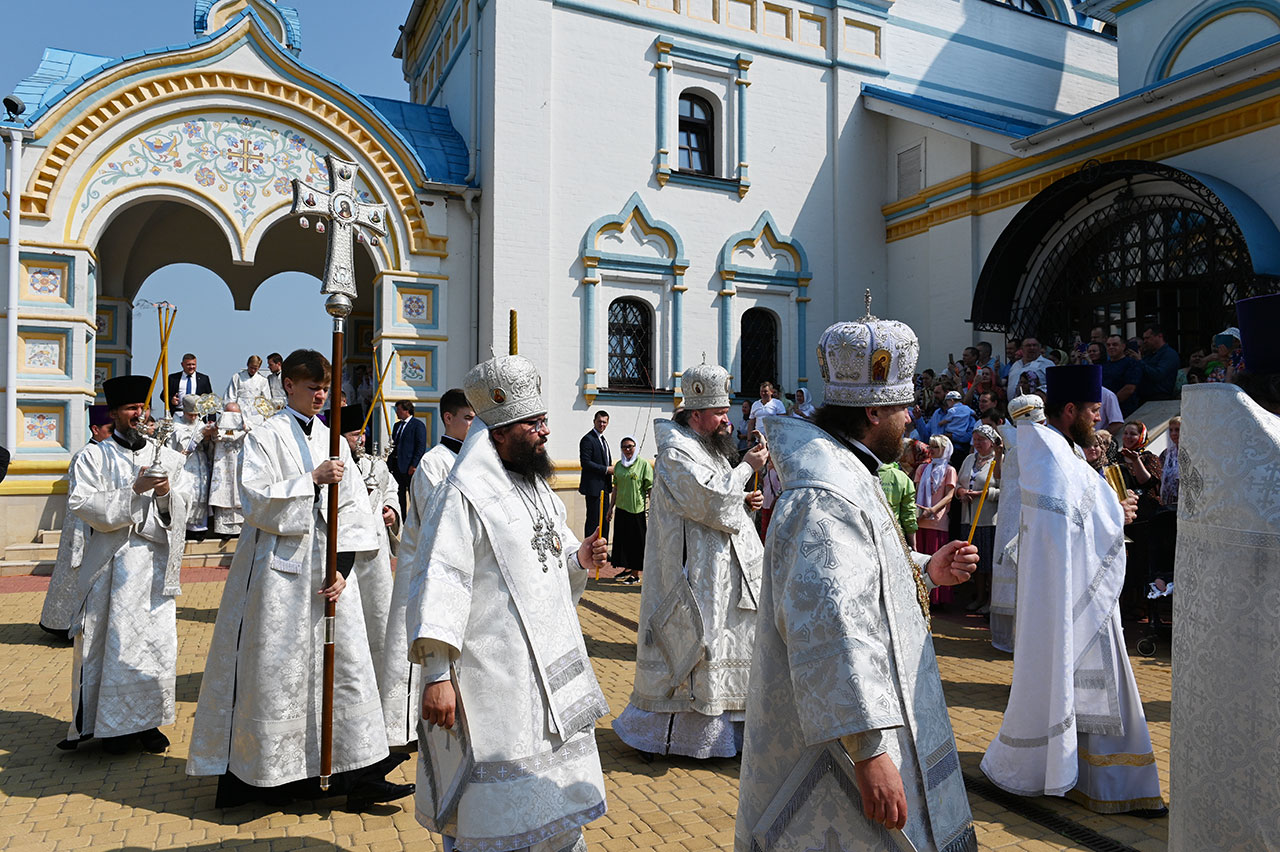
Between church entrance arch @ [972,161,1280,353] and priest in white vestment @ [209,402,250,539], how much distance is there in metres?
10.0

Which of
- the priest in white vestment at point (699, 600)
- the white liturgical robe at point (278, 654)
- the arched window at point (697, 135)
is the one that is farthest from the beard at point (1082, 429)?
the arched window at point (697, 135)

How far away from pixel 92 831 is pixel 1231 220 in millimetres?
11753

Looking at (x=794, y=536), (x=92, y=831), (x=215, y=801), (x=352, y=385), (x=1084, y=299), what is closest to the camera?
(x=794, y=536)

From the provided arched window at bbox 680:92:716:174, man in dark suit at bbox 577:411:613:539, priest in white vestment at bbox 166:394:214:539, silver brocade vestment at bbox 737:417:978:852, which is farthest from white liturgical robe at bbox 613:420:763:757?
arched window at bbox 680:92:716:174

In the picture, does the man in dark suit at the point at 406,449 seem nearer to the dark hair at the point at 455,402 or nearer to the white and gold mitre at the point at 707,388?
the dark hair at the point at 455,402

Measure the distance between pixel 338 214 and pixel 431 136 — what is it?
11.3m

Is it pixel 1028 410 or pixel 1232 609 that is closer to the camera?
pixel 1232 609

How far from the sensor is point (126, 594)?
16.6ft

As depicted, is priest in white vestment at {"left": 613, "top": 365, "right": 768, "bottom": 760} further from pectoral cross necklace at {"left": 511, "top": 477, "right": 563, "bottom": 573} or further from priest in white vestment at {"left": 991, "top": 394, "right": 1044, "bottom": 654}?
priest in white vestment at {"left": 991, "top": 394, "right": 1044, "bottom": 654}

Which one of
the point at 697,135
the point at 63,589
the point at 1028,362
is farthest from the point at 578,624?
the point at 697,135

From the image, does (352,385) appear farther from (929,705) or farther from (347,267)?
(929,705)

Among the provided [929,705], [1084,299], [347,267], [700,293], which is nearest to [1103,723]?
[929,705]

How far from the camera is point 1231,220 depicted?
10344 millimetres

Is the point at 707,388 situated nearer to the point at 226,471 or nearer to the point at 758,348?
the point at 226,471
